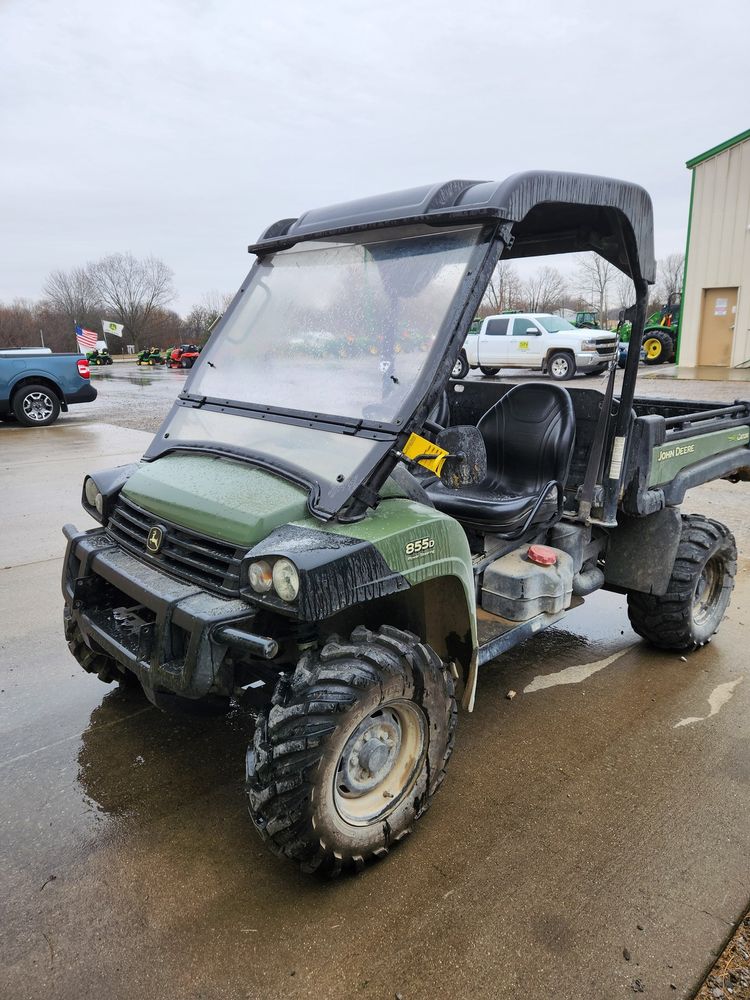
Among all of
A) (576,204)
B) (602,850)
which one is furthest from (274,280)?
(602,850)

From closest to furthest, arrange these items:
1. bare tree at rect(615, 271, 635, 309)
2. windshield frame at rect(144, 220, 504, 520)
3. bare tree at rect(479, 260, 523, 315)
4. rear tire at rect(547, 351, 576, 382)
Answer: windshield frame at rect(144, 220, 504, 520)
bare tree at rect(479, 260, 523, 315)
bare tree at rect(615, 271, 635, 309)
rear tire at rect(547, 351, 576, 382)

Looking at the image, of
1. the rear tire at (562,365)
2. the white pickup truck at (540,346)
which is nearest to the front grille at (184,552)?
the white pickup truck at (540,346)

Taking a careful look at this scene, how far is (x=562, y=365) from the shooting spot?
17.9 metres

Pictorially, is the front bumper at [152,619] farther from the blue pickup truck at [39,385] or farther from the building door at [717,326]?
the building door at [717,326]

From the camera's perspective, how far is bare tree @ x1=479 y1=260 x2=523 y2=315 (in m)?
2.75

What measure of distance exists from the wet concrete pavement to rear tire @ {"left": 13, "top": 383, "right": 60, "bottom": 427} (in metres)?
10.6

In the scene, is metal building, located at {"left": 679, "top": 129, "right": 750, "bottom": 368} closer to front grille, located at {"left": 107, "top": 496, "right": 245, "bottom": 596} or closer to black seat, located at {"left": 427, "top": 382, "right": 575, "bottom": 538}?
black seat, located at {"left": 427, "top": 382, "right": 575, "bottom": 538}

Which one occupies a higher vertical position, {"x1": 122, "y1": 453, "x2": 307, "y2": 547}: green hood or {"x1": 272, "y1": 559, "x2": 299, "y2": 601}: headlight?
{"x1": 122, "y1": 453, "x2": 307, "y2": 547}: green hood

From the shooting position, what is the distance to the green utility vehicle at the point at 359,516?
224 cm

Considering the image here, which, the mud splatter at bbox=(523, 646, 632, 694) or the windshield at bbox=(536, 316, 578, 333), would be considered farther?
the windshield at bbox=(536, 316, 578, 333)

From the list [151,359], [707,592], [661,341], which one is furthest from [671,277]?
[707,592]

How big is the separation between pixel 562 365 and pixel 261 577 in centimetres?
1684

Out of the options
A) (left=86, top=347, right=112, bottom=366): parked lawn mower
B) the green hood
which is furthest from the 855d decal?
(left=86, top=347, right=112, bottom=366): parked lawn mower

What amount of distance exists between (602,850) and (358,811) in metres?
0.90
